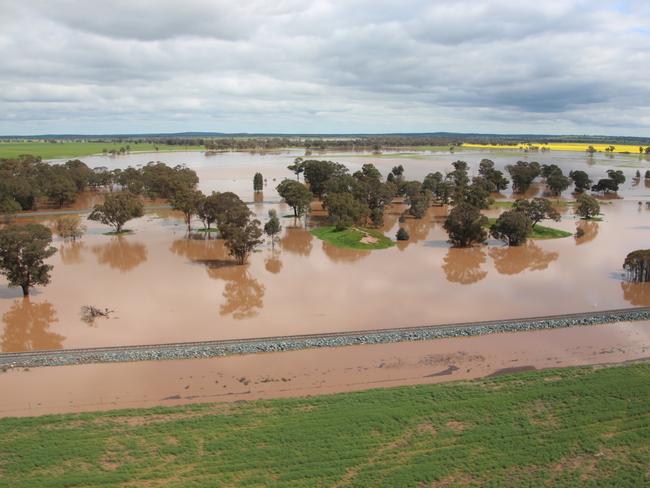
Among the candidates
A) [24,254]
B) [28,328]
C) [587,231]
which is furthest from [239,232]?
[587,231]

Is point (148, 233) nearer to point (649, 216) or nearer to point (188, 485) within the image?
point (188, 485)

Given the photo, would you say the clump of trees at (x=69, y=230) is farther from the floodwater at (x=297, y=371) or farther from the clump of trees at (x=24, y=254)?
the floodwater at (x=297, y=371)

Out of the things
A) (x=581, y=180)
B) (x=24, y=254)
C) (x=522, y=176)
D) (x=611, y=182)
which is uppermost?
(x=522, y=176)

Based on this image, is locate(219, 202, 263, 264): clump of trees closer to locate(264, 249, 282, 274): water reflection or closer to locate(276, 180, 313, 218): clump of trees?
locate(264, 249, 282, 274): water reflection

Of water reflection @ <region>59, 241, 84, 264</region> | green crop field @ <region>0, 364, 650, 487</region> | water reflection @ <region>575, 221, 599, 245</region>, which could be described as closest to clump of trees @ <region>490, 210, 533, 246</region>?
water reflection @ <region>575, 221, 599, 245</region>

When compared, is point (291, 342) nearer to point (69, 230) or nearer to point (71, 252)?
point (71, 252)
